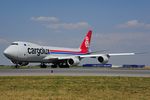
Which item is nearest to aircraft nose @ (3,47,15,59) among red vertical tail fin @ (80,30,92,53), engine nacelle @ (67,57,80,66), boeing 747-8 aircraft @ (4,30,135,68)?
boeing 747-8 aircraft @ (4,30,135,68)

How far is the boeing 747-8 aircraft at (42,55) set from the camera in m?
57.6

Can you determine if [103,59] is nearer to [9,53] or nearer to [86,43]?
[9,53]

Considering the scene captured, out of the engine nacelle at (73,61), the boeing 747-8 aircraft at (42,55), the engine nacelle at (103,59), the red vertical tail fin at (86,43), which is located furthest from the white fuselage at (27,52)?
the red vertical tail fin at (86,43)

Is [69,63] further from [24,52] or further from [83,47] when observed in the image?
[83,47]

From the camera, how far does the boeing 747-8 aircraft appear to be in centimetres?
5758

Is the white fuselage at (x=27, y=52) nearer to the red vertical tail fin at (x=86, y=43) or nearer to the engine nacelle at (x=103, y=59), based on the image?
the engine nacelle at (x=103, y=59)

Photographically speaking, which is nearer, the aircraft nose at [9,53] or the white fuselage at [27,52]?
the aircraft nose at [9,53]

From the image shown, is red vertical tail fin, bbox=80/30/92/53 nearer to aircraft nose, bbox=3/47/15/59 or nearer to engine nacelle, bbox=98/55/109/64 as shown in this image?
engine nacelle, bbox=98/55/109/64

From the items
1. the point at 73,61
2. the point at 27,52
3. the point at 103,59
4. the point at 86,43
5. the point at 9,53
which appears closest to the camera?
the point at 9,53

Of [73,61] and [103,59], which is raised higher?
[103,59]

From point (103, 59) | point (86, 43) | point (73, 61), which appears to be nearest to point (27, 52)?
→ point (73, 61)

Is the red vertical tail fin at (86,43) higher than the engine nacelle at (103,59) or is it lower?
higher

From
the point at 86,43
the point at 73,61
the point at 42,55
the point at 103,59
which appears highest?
the point at 86,43

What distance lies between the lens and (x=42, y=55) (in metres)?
63.2
